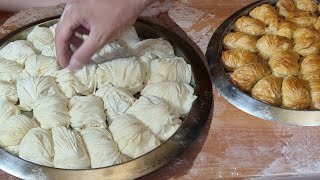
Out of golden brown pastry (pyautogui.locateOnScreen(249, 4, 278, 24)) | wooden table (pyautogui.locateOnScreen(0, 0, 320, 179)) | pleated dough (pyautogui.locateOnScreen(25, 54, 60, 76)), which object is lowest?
wooden table (pyautogui.locateOnScreen(0, 0, 320, 179))

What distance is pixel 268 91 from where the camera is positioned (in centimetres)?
Answer: 147

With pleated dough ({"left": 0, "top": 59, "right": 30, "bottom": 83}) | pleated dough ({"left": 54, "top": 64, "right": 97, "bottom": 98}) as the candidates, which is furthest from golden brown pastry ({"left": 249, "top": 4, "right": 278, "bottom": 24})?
pleated dough ({"left": 0, "top": 59, "right": 30, "bottom": 83})

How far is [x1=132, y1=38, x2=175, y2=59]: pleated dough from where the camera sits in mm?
1635

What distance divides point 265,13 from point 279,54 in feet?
0.82

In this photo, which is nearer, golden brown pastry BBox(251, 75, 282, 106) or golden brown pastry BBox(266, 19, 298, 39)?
golden brown pastry BBox(251, 75, 282, 106)

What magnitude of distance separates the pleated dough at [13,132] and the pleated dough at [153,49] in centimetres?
50

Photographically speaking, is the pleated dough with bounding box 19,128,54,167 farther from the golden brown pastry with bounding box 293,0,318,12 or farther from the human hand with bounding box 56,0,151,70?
the golden brown pastry with bounding box 293,0,318,12

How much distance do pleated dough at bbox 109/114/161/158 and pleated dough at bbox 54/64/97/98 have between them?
21 centimetres

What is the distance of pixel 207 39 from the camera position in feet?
5.78

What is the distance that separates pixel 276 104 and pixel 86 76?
68 cm

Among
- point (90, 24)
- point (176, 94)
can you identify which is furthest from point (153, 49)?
point (90, 24)

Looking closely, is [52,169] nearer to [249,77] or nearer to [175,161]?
[175,161]

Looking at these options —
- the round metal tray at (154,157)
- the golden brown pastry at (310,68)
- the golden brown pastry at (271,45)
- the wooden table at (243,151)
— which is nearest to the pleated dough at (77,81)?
the round metal tray at (154,157)

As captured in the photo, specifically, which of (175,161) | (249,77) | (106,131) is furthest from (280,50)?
(106,131)
